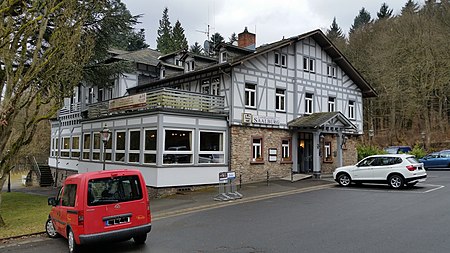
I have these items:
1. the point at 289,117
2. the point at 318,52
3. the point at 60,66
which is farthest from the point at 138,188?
the point at 318,52

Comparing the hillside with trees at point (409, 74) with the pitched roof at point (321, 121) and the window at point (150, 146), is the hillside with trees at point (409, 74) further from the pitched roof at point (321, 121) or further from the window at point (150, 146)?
the window at point (150, 146)

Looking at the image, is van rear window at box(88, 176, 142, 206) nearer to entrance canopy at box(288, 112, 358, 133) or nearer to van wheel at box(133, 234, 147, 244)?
van wheel at box(133, 234, 147, 244)

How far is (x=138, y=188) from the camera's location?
8.45m

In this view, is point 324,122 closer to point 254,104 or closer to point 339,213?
point 254,104

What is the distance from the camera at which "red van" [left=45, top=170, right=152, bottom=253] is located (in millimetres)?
7723

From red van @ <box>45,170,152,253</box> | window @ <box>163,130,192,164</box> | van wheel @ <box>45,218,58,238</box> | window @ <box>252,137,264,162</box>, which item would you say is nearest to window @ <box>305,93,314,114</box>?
window @ <box>252,137,264,162</box>

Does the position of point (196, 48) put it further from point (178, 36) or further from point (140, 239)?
point (140, 239)

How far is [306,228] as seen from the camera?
31.1ft

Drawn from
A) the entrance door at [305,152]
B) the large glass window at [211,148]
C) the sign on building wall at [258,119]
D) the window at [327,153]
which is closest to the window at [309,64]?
the entrance door at [305,152]

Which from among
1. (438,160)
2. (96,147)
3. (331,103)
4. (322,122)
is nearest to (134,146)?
(96,147)

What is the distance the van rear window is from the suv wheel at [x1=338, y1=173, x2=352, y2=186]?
536 inches

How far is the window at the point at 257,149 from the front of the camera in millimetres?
21641

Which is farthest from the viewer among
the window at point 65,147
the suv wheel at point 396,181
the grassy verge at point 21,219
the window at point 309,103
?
the window at point 65,147

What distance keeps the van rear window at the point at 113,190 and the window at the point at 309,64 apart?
1903 cm
